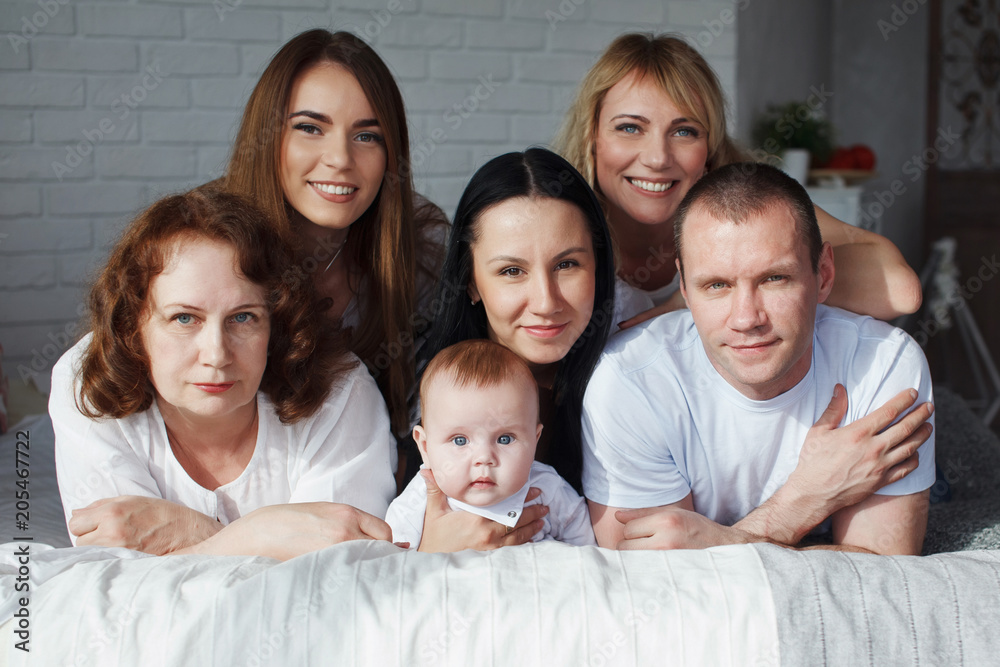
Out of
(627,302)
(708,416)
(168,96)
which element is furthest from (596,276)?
(168,96)

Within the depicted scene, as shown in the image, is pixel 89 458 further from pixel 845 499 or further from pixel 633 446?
pixel 845 499

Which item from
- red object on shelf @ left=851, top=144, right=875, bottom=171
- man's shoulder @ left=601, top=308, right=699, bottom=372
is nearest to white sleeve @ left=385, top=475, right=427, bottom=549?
man's shoulder @ left=601, top=308, right=699, bottom=372

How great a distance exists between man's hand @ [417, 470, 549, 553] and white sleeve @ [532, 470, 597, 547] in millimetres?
52

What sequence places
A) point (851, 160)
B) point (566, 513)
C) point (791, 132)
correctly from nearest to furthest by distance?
point (566, 513) < point (791, 132) < point (851, 160)

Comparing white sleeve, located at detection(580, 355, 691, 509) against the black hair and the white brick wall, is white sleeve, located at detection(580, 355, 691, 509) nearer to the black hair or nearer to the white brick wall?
the black hair

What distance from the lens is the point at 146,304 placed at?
1.40 m

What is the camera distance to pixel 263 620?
3.51 feet


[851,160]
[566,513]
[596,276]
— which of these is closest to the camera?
[566,513]

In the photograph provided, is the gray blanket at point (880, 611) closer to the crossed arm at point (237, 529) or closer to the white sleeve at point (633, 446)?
the white sleeve at point (633, 446)

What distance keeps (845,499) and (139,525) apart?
4.00ft

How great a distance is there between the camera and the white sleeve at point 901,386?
1.48 metres

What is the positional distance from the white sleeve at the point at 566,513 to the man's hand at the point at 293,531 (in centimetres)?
33

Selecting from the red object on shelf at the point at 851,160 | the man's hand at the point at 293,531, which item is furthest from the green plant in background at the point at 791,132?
the man's hand at the point at 293,531

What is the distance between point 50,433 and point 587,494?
1.38 m
